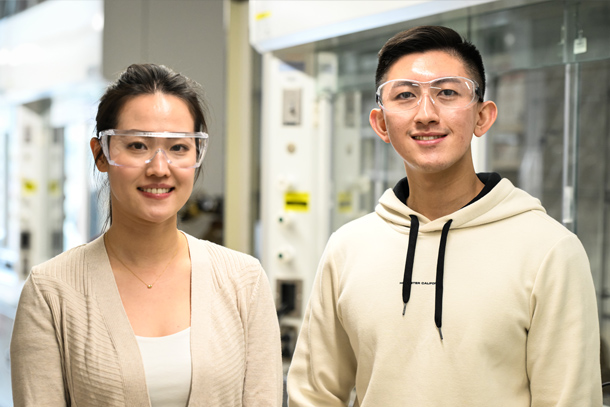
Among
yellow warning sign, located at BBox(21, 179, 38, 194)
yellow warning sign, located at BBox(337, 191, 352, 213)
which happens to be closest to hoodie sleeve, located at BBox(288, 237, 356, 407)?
yellow warning sign, located at BBox(337, 191, 352, 213)

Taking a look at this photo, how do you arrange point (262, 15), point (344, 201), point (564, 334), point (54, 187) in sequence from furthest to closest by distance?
1. point (54, 187)
2. point (344, 201)
3. point (262, 15)
4. point (564, 334)

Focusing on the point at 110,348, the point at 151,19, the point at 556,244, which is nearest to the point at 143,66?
the point at 110,348

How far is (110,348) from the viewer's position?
4.21 feet

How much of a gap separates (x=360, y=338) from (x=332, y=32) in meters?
1.40

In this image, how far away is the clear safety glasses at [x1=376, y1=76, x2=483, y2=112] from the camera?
4.51 feet

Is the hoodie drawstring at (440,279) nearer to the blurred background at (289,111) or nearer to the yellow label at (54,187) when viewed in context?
the blurred background at (289,111)

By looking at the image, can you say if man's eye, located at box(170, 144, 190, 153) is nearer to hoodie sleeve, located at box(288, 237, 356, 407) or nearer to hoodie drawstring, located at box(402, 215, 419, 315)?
hoodie sleeve, located at box(288, 237, 356, 407)

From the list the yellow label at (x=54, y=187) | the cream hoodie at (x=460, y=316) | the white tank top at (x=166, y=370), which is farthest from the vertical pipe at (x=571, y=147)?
the yellow label at (x=54, y=187)

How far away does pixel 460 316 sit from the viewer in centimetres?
132

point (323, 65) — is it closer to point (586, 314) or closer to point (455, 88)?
point (455, 88)

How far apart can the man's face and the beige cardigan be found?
1.43ft

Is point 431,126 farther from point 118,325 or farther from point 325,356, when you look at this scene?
point 118,325

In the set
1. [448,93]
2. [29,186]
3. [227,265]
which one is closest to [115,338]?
[227,265]

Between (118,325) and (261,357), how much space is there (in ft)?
1.03
